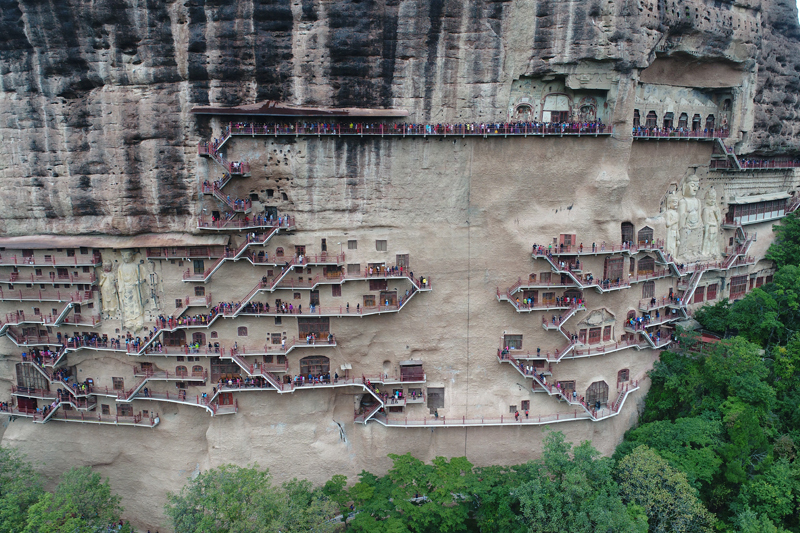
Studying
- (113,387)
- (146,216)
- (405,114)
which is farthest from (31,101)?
(405,114)

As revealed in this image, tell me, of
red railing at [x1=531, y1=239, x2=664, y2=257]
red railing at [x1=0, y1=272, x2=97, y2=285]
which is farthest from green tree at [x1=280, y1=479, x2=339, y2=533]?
red railing at [x1=531, y1=239, x2=664, y2=257]

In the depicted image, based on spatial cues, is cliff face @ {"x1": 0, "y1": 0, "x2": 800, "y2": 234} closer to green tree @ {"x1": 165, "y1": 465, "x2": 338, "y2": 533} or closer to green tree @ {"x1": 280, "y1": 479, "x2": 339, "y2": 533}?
green tree @ {"x1": 165, "y1": 465, "x2": 338, "y2": 533}

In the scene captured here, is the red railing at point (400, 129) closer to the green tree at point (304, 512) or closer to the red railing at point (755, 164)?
the red railing at point (755, 164)

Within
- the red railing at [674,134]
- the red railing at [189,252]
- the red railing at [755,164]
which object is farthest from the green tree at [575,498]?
the red railing at [755,164]

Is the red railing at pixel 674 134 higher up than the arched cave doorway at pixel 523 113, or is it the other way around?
the arched cave doorway at pixel 523 113

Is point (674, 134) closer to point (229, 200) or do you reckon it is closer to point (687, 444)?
point (687, 444)

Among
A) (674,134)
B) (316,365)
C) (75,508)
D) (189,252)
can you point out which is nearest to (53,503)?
(75,508)

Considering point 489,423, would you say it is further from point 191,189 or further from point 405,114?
point 191,189
